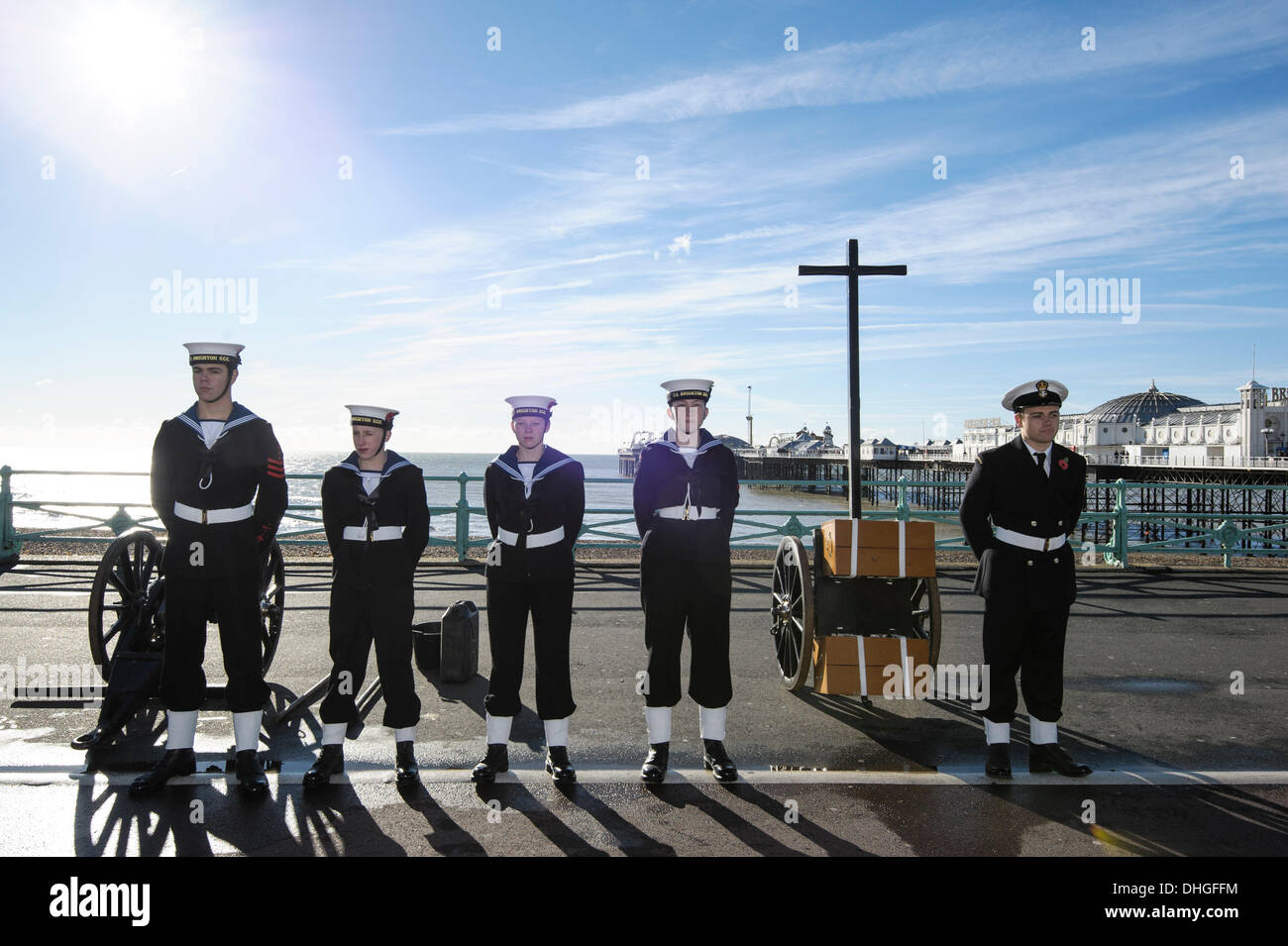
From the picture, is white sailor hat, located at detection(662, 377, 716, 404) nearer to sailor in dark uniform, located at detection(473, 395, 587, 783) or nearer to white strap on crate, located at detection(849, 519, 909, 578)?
sailor in dark uniform, located at detection(473, 395, 587, 783)

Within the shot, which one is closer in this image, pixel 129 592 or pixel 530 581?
pixel 530 581

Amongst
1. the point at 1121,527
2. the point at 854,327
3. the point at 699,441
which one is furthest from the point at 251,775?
the point at 1121,527

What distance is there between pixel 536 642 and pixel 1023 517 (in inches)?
113

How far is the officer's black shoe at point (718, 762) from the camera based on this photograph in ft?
14.9

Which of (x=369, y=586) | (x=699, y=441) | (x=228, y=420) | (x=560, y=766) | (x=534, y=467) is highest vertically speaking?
(x=228, y=420)

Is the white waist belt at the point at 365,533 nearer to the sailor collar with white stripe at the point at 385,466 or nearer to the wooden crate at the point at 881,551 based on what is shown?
the sailor collar with white stripe at the point at 385,466

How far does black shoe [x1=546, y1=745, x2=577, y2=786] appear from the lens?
446 centimetres

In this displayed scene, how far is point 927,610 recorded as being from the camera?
5.96m

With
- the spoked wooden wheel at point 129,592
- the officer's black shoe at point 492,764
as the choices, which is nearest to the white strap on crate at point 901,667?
the officer's black shoe at point 492,764

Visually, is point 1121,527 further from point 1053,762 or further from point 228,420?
point 228,420

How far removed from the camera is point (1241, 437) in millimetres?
104000

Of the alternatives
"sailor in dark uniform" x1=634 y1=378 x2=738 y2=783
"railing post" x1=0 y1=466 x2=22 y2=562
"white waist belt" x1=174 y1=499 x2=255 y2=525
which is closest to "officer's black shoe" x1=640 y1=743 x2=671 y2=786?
"sailor in dark uniform" x1=634 y1=378 x2=738 y2=783
